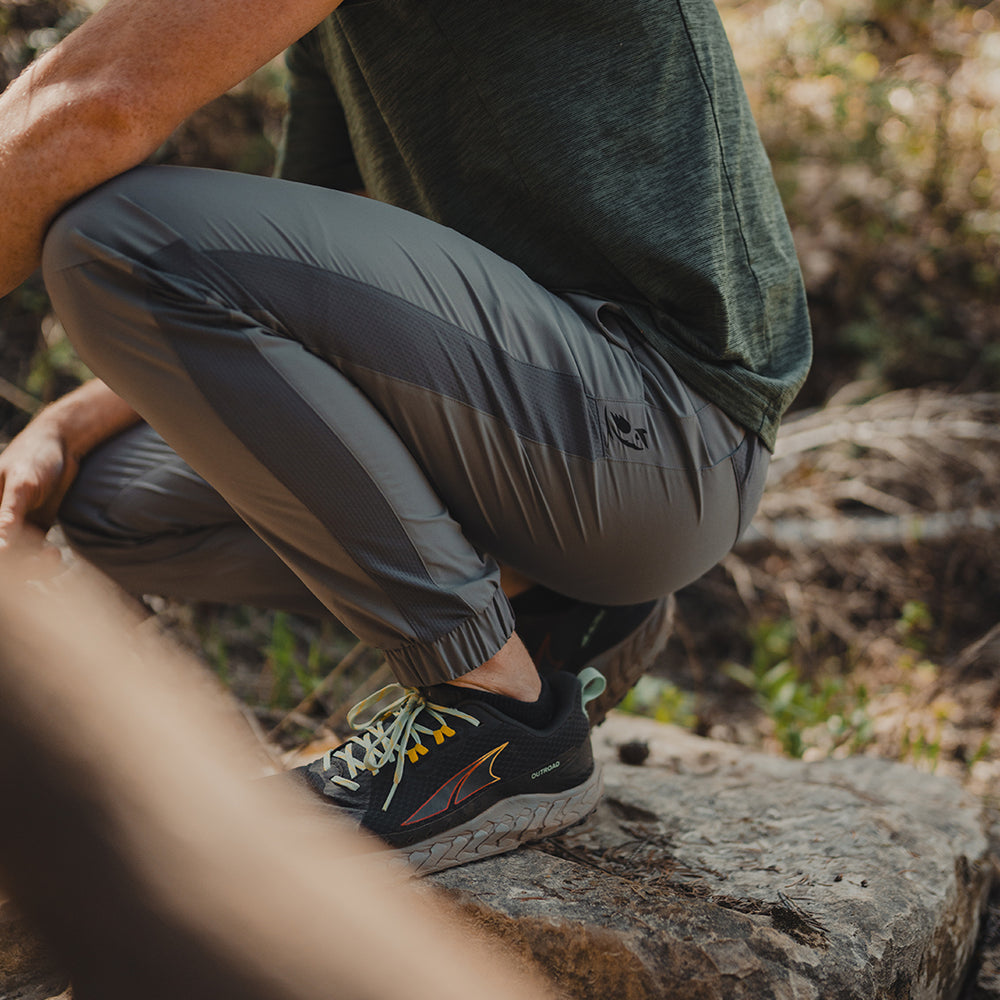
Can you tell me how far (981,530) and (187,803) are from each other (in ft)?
9.31

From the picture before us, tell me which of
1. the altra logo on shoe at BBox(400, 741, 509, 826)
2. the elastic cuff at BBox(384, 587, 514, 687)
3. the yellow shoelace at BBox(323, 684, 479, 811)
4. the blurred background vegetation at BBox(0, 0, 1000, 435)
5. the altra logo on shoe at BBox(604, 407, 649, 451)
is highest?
the altra logo on shoe at BBox(604, 407, 649, 451)

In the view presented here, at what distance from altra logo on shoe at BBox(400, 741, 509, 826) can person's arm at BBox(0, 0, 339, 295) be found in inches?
35.2

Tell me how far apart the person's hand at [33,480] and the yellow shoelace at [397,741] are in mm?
613

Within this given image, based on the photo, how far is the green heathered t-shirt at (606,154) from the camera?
1.16 metres

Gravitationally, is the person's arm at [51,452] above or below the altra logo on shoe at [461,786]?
above

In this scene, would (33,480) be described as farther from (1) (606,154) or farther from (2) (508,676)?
(1) (606,154)

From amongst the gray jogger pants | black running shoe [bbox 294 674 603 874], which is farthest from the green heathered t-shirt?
black running shoe [bbox 294 674 603 874]

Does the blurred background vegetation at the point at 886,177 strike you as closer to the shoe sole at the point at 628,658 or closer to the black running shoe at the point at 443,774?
the shoe sole at the point at 628,658

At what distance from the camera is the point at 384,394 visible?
1101mm

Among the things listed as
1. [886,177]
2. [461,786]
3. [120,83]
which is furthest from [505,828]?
[886,177]

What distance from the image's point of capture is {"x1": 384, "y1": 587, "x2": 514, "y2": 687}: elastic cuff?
1.12m

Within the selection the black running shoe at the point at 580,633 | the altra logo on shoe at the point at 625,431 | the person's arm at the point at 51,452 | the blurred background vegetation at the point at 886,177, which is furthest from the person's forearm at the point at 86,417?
the blurred background vegetation at the point at 886,177

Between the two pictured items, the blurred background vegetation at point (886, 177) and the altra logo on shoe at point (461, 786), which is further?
the blurred background vegetation at point (886, 177)

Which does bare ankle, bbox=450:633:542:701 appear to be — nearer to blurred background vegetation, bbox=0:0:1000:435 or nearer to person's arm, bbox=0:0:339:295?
person's arm, bbox=0:0:339:295
